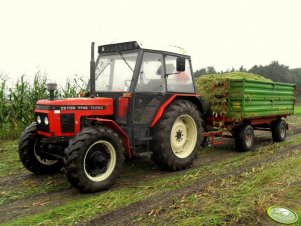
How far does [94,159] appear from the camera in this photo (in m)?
5.07

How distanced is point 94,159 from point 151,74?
192cm

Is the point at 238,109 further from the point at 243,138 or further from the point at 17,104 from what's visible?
the point at 17,104

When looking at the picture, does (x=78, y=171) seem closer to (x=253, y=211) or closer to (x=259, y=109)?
(x=253, y=211)

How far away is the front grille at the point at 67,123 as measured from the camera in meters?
5.18

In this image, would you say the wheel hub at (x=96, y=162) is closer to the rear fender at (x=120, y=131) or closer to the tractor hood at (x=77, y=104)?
the rear fender at (x=120, y=131)

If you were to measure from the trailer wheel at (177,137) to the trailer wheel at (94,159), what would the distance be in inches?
36.3

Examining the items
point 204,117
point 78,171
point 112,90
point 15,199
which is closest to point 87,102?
point 112,90

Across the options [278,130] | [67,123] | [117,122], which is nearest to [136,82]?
[117,122]

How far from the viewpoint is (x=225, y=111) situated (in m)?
8.02

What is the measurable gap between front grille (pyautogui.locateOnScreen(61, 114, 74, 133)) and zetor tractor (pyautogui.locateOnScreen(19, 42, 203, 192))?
2 cm

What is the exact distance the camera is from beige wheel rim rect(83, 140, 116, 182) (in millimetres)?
5049

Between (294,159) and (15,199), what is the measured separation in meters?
5.23

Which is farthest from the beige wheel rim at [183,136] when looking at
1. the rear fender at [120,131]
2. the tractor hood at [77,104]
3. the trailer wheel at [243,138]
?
the trailer wheel at [243,138]

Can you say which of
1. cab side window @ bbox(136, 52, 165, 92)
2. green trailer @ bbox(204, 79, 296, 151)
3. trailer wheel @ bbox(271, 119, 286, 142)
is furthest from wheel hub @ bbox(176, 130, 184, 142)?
trailer wheel @ bbox(271, 119, 286, 142)
